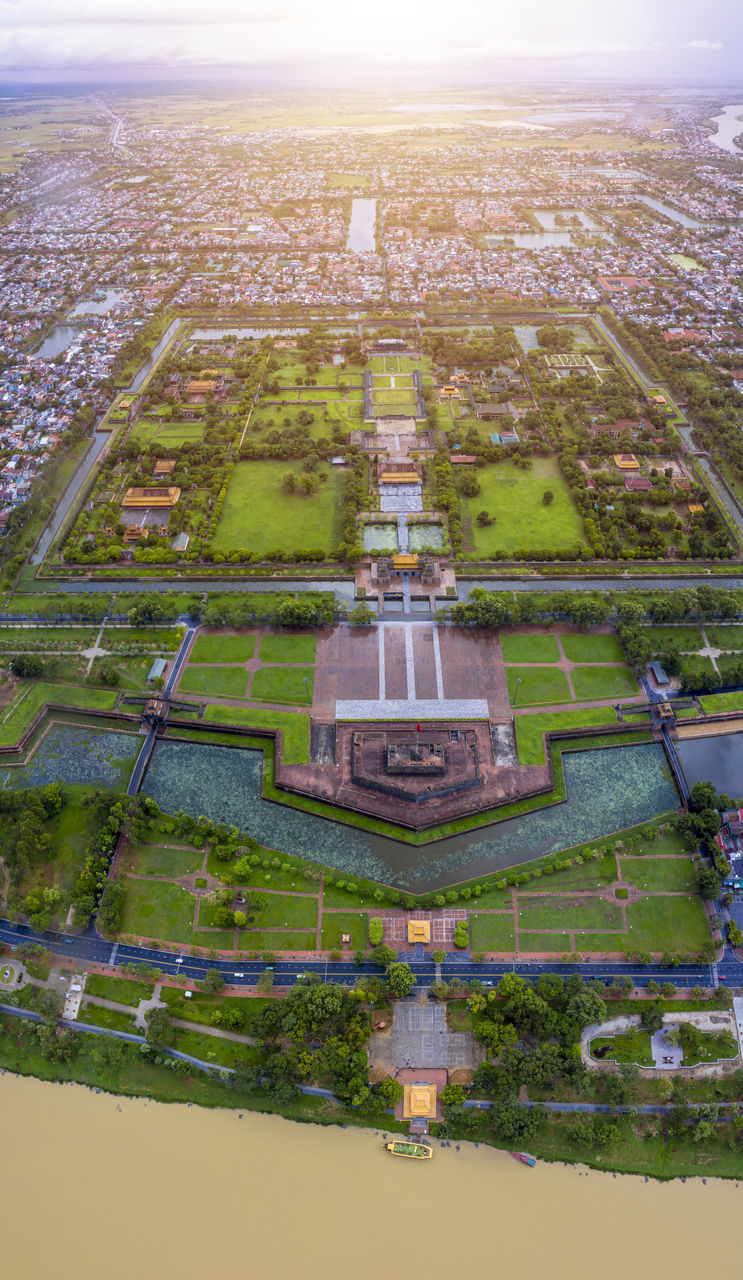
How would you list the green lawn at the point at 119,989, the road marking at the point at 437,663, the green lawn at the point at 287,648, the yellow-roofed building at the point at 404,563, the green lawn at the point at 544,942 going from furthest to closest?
1. the yellow-roofed building at the point at 404,563
2. the green lawn at the point at 287,648
3. the road marking at the point at 437,663
4. the green lawn at the point at 544,942
5. the green lawn at the point at 119,989

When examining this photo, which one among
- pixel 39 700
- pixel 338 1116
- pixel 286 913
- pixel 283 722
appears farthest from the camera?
pixel 39 700

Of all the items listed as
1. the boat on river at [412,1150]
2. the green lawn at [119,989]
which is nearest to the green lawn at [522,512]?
the green lawn at [119,989]

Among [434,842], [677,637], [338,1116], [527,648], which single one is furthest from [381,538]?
[338,1116]

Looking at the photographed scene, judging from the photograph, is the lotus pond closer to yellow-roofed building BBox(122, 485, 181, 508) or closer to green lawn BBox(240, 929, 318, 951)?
green lawn BBox(240, 929, 318, 951)

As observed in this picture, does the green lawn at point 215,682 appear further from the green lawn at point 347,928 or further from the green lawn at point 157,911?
the green lawn at point 347,928

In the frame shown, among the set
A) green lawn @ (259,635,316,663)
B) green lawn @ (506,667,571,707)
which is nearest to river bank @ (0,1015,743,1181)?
green lawn @ (506,667,571,707)

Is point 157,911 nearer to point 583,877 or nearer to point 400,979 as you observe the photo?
point 400,979

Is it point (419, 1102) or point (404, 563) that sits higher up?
point (404, 563)
